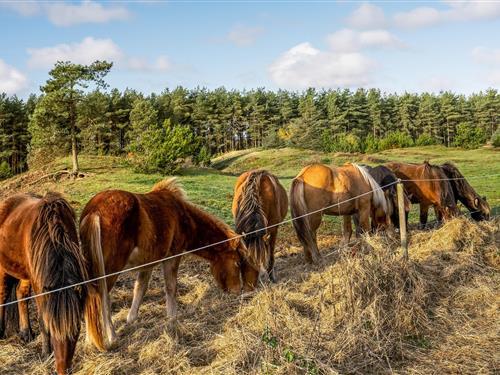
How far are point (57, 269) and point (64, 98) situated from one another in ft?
78.8

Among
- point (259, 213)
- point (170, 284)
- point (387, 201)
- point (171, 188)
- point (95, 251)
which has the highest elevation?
point (171, 188)

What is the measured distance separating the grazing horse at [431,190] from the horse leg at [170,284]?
21.2ft

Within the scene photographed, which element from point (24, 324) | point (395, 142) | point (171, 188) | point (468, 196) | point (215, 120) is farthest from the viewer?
point (215, 120)

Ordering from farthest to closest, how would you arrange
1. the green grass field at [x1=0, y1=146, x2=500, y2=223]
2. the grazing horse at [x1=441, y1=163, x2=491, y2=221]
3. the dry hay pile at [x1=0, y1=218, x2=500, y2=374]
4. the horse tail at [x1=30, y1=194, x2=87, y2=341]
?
the green grass field at [x1=0, y1=146, x2=500, y2=223], the grazing horse at [x1=441, y1=163, x2=491, y2=221], the dry hay pile at [x1=0, y1=218, x2=500, y2=374], the horse tail at [x1=30, y1=194, x2=87, y2=341]

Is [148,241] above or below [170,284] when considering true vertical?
above

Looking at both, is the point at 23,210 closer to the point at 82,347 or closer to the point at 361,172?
the point at 82,347

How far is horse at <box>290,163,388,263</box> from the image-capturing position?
7.25 metres

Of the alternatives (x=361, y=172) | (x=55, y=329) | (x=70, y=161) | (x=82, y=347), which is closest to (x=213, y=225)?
(x=82, y=347)

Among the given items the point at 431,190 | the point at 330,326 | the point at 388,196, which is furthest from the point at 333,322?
the point at 431,190

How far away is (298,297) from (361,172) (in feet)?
12.1

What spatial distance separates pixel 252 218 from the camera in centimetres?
605

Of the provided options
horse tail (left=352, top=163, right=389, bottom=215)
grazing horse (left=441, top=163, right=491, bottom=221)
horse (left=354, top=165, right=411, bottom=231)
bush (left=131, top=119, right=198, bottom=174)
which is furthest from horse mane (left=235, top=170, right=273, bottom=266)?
bush (left=131, top=119, right=198, bottom=174)

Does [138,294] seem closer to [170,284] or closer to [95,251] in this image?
[170,284]

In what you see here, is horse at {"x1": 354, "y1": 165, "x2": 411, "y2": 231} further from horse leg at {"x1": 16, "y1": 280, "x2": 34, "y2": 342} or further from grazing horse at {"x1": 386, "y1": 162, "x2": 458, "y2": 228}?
horse leg at {"x1": 16, "y1": 280, "x2": 34, "y2": 342}
